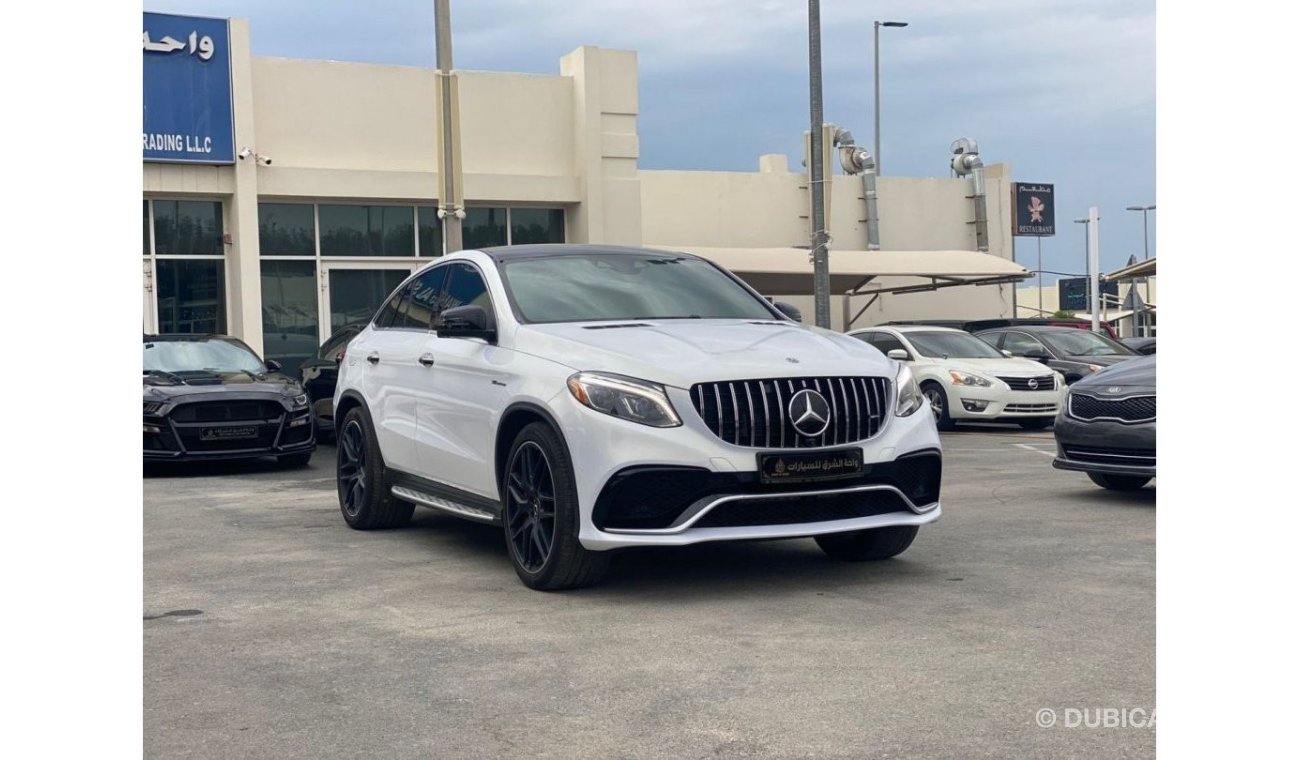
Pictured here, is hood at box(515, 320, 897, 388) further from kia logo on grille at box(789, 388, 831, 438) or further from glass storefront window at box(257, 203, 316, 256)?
glass storefront window at box(257, 203, 316, 256)

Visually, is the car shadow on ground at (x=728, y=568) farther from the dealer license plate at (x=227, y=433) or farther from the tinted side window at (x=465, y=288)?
the dealer license plate at (x=227, y=433)

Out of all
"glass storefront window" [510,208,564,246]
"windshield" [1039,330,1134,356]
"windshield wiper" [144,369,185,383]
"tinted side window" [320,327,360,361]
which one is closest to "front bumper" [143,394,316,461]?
"windshield wiper" [144,369,185,383]

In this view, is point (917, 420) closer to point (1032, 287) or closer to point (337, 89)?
point (337, 89)

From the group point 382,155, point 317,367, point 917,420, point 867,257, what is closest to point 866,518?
point 917,420

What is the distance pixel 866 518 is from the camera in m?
7.14

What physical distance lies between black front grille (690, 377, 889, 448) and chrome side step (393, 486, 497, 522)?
153 centimetres

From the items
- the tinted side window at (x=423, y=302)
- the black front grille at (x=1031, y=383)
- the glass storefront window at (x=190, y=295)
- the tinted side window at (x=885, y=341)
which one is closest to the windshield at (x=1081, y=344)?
the black front grille at (x=1031, y=383)

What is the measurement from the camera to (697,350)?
23.4 ft

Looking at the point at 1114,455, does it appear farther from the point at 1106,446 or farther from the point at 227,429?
the point at 227,429

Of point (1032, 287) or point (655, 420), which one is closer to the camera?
point (655, 420)

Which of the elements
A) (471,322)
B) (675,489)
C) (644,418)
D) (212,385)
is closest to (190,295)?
(212,385)

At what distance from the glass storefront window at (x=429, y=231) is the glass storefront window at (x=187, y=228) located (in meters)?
3.11

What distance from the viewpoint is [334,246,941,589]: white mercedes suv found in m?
6.79
